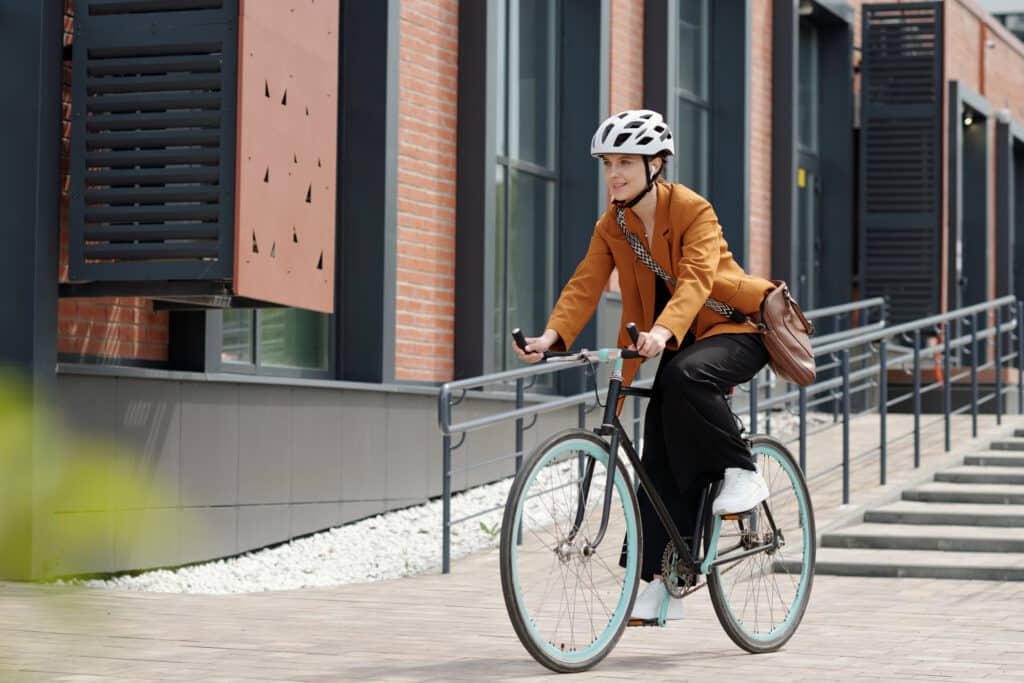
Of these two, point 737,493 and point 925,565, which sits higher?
point 737,493

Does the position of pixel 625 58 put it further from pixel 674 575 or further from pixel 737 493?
pixel 674 575

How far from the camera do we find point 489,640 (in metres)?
5.43

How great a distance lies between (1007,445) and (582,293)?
7904 millimetres

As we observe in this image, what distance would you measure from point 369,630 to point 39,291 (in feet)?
8.29

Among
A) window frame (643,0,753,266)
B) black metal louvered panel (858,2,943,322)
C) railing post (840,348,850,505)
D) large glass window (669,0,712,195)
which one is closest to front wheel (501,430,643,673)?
railing post (840,348,850,505)

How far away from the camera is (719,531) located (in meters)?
4.90

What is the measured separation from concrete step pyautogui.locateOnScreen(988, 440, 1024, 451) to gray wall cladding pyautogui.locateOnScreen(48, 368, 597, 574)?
3940 millimetres

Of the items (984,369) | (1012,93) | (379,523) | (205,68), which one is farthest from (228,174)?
(1012,93)

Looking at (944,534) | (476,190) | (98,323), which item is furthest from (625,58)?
(98,323)

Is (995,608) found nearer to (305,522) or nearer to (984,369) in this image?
(305,522)

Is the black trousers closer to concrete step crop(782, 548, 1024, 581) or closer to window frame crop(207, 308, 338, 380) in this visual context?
concrete step crop(782, 548, 1024, 581)

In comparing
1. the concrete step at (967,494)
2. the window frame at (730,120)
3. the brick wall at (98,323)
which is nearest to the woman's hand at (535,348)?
the brick wall at (98,323)

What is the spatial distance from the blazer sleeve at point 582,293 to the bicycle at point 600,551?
0.56ft

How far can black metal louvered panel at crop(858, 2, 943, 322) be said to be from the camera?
19391 millimetres
